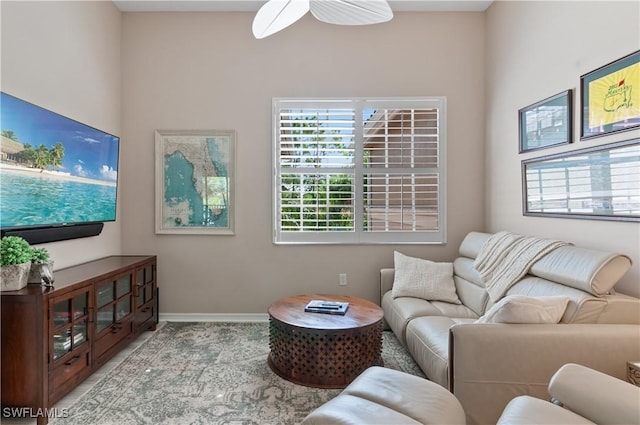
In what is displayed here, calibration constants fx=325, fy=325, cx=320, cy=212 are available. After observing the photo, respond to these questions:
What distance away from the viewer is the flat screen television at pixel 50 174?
2.08m

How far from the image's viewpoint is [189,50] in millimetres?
3531

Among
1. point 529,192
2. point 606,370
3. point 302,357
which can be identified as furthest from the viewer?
point 529,192

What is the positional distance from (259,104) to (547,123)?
2707 millimetres

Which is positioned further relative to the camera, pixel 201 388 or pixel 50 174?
pixel 50 174

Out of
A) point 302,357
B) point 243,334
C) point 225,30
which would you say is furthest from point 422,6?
point 243,334

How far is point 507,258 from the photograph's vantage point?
250 cm

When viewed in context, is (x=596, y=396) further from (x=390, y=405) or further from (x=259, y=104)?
(x=259, y=104)

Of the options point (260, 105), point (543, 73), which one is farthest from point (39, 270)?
point (543, 73)

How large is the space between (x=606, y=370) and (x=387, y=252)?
6.93ft

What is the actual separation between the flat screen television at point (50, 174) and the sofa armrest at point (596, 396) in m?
3.14

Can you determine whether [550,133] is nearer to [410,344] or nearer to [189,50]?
[410,344]

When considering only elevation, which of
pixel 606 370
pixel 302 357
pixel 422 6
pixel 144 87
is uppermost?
pixel 422 6

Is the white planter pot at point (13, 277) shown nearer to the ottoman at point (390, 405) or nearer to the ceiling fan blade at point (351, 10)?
the ottoman at point (390, 405)

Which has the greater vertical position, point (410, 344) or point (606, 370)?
point (606, 370)
